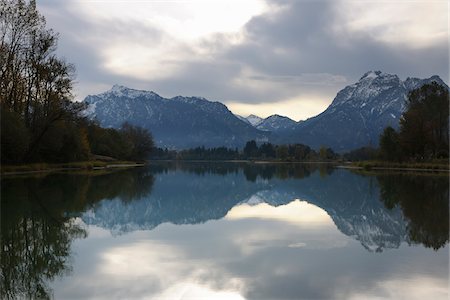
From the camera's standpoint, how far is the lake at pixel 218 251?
8.95 meters

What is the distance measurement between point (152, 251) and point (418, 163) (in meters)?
62.5

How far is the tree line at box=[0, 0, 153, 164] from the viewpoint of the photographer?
39906 millimetres

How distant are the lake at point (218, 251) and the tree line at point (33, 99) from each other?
1917 centimetres

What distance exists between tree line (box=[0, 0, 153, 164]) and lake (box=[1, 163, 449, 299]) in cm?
1917

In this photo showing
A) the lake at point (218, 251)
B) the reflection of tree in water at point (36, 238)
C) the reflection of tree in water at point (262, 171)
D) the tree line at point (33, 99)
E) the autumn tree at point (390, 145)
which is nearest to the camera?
the lake at point (218, 251)

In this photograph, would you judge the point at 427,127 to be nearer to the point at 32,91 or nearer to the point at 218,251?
the point at 32,91

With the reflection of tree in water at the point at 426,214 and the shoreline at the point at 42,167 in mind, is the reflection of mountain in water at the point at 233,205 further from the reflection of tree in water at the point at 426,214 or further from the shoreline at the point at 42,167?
the shoreline at the point at 42,167

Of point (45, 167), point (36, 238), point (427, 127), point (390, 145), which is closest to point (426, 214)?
point (36, 238)

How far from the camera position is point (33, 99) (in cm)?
4919

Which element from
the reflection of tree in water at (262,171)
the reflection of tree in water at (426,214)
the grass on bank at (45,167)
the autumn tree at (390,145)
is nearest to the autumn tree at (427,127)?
the autumn tree at (390,145)

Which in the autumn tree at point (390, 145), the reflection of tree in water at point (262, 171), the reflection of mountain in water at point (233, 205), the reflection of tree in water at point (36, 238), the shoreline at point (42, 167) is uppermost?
the autumn tree at point (390, 145)

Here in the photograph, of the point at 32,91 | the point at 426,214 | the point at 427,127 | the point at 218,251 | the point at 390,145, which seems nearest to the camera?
the point at 218,251

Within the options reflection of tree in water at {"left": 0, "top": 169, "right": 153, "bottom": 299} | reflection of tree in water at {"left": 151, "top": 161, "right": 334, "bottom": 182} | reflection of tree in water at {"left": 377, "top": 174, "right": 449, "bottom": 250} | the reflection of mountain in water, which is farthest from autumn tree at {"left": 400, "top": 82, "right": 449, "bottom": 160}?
reflection of tree in water at {"left": 0, "top": 169, "right": 153, "bottom": 299}

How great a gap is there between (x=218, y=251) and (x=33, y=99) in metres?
42.0
